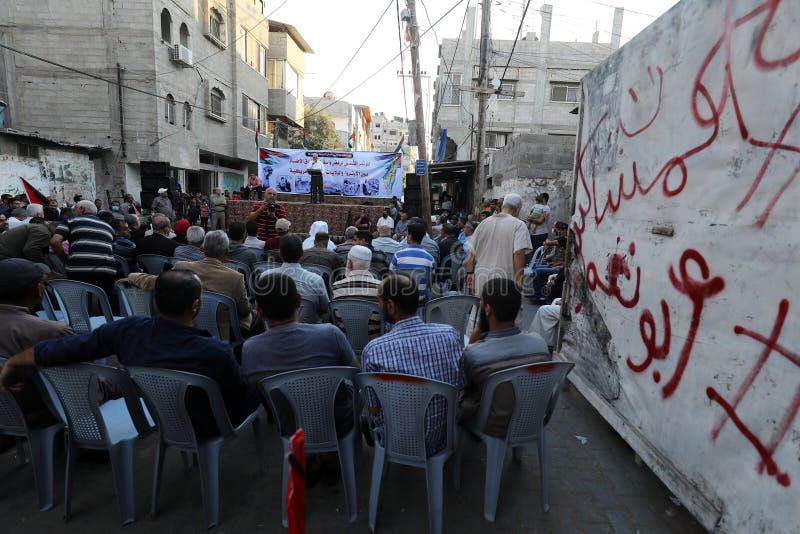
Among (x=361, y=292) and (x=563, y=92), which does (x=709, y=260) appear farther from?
(x=563, y=92)

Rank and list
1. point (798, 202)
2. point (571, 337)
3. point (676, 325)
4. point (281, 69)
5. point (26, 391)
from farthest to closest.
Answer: point (281, 69) < point (571, 337) < point (676, 325) < point (26, 391) < point (798, 202)

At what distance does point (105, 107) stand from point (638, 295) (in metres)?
18.4

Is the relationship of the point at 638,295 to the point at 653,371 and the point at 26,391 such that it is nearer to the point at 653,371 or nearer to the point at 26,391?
the point at 653,371

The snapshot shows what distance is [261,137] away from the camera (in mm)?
24125

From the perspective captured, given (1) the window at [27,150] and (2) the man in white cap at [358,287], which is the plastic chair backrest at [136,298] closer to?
(2) the man in white cap at [358,287]

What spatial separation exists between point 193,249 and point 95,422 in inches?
112

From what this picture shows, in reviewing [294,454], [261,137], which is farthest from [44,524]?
[261,137]

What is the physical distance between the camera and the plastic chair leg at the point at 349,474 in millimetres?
2262

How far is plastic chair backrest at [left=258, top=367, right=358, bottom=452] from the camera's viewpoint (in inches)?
82.9

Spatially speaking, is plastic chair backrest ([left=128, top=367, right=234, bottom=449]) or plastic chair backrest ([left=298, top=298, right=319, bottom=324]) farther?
plastic chair backrest ([left=298, top=298, right=319, bottom=324])

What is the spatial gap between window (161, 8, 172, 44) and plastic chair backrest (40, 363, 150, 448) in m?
18.0

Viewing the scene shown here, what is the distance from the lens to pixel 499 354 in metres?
2.29

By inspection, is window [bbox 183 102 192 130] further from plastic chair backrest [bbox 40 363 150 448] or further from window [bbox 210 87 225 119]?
plastic chair backrest [bbox 40 363 150 448]

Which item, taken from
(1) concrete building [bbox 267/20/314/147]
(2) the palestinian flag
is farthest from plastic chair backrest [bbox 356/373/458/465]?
(1) concrete building [bbox 267/20/314/147]
